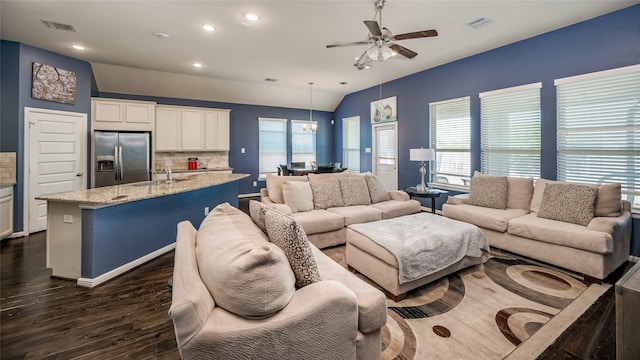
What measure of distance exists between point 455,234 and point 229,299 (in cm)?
Result: 231

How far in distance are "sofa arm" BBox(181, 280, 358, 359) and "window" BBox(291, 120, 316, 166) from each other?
7534 millimetres

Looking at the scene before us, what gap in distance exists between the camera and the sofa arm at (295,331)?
1.04 metres

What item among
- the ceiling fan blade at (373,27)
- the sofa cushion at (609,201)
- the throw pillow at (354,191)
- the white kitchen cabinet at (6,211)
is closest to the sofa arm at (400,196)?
the throw pillow at (354,191)

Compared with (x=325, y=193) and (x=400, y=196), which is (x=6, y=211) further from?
(x=400, y=196)

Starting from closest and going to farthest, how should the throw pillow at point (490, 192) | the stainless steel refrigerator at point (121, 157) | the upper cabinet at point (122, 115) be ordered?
the throw pillow at point (490, 192) < the stainless steel refrigerator at point (121, 157) < the upper cabinet at point (122, 115)

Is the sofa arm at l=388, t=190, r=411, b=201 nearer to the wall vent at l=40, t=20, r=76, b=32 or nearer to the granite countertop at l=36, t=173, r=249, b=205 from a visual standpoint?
the granite countertop at l=36, t=173, r=249, b=205

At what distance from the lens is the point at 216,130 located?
711 centimetres

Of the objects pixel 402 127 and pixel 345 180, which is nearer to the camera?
pixel 345 180

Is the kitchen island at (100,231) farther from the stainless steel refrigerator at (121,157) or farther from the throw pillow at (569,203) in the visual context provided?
the throw pillow at (569,203)

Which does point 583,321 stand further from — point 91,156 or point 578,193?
point 91,156

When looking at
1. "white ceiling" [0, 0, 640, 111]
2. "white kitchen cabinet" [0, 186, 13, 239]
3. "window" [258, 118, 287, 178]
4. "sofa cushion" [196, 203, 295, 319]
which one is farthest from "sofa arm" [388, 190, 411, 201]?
"white kitchen cabinet" [0, 186, 13, 239]

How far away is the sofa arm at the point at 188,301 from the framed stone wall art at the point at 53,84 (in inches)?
198

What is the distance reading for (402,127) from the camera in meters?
6.38

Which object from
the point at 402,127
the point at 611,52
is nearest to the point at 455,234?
the point at 611,52
